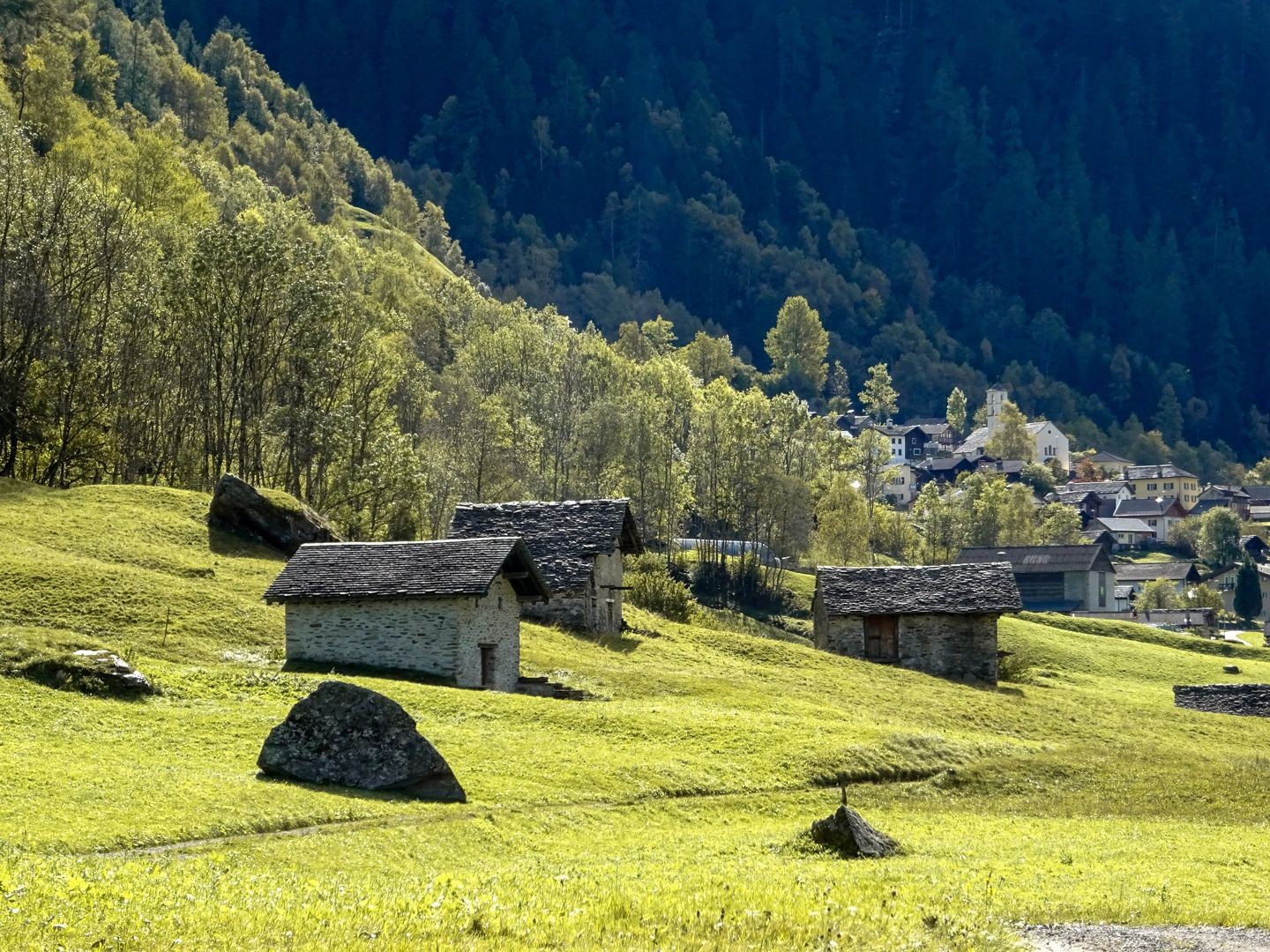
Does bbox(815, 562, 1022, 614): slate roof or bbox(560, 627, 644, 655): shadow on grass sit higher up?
bbox(815, 562, 1022, 614): slate roof

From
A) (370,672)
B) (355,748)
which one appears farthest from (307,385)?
(355,748)

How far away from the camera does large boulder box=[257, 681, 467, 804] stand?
34.7 metres

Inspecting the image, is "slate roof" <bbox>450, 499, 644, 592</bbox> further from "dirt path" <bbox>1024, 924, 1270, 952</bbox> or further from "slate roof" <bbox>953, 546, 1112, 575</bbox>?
"slate roof" <bbox>953, 546, 1112, 575</bbox>

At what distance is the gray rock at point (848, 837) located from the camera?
3056 cm

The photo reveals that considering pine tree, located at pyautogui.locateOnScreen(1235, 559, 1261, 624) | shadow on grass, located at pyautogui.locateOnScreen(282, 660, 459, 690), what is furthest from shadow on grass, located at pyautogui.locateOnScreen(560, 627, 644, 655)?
pine tree, located at pyautogui.locateOnScreen(1235, 559, 1261, 624)

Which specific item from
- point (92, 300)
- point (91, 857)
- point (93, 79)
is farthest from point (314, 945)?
point (93, 79)

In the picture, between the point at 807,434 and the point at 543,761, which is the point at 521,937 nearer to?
the point at 543,761

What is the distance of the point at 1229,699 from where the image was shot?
75000 mm

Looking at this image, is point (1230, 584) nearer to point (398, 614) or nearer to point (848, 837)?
point (398, 614)

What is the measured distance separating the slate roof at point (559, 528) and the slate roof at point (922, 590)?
11.5 metres

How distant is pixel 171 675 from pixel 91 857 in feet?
69.4

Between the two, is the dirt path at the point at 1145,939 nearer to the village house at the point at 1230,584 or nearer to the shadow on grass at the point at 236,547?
the shadow on grass at the point at 236,547

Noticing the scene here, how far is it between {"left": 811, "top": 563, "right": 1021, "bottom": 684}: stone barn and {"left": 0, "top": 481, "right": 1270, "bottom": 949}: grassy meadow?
13.5 feet

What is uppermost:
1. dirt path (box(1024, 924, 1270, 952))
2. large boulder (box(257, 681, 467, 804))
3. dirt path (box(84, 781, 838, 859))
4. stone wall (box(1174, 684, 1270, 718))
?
large boulder (box(257, 681, 467, 804))
